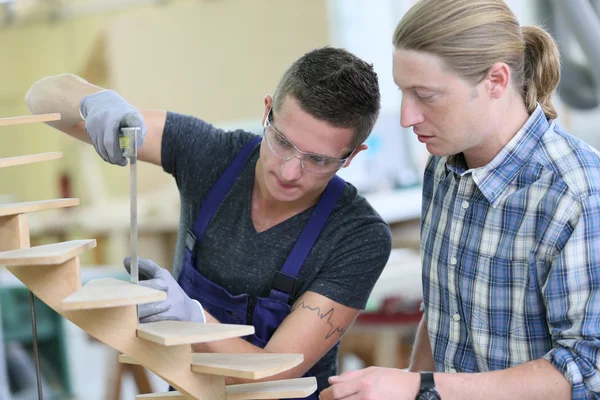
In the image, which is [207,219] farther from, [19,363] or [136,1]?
[136,1]

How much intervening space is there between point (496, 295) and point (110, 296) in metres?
0.80

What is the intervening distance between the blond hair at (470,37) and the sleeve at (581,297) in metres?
0.31

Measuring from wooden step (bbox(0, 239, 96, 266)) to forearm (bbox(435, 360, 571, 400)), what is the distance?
763mm

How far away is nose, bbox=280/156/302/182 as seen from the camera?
5.87ft

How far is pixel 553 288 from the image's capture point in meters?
1.43

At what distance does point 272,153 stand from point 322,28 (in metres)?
4.75

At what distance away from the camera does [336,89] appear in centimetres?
178

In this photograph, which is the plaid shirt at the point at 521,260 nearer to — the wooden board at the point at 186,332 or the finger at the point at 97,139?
the wooden board at the point at 186,332

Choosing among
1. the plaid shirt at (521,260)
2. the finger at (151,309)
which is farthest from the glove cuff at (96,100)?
the plaid shirt at (521,260)

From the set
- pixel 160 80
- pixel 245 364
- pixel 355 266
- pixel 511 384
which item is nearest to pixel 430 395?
pixel 511 384

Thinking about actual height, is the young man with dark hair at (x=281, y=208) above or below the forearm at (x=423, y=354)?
above

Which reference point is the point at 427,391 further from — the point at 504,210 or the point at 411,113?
the point at 411,113

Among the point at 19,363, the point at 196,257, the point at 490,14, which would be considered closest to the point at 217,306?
the point at 196,257

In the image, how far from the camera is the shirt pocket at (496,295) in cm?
152
